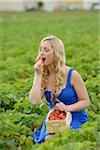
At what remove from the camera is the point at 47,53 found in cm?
638

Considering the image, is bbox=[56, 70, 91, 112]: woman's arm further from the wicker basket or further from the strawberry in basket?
the wicker basket

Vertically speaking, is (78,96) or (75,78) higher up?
(75,78)

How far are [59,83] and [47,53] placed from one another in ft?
1.08

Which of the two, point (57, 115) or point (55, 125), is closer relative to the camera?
point (55, 125)

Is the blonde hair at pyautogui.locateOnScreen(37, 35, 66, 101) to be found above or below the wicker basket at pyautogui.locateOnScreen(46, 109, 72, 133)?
above

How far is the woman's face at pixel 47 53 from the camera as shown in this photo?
6375 mm

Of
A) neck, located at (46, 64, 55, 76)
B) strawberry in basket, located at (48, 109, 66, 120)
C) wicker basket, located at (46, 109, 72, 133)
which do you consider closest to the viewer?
wicker basket, located at (46, 109, 72, 133)

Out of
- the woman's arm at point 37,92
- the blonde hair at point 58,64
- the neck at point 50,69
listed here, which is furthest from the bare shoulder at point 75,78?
the woman's arm at point 37,92

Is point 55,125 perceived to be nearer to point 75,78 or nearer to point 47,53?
point 75,78

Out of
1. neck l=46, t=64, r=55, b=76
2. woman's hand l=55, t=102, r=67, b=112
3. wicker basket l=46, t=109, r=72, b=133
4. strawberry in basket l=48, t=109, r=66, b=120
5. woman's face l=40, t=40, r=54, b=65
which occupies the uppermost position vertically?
woman's face l=40, t=40, r=54, b=65

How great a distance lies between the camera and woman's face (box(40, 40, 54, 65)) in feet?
20.9

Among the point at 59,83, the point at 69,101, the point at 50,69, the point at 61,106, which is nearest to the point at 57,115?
the point at 61,106

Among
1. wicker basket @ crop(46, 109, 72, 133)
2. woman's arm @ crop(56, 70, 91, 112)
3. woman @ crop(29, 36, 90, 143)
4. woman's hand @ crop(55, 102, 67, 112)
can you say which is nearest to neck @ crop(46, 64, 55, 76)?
woman @ crop(29, 36, 90, 143)

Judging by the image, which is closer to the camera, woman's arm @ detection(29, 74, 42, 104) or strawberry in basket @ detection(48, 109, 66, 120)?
strawberry in basket @ detection(48, 109, 66, 120)
